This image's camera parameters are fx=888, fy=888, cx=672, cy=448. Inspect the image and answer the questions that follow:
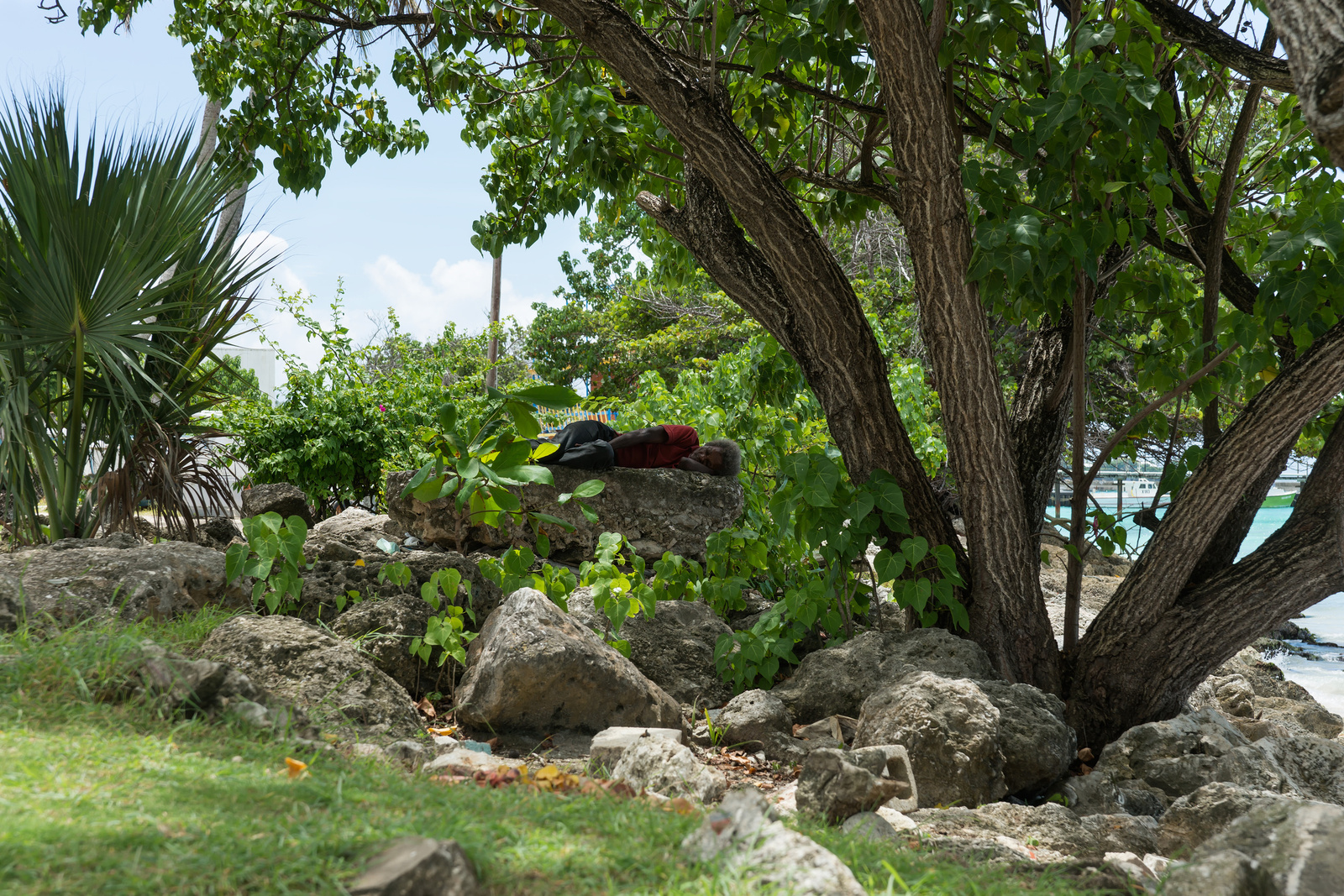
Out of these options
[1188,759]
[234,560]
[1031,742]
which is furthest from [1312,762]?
[234,560]

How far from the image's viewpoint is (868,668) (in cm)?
365

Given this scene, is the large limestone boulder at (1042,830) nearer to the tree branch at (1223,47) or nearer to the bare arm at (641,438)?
the tree branch at (1223,47)

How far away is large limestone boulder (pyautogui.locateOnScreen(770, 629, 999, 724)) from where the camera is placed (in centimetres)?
356

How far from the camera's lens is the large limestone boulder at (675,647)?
12.8ft

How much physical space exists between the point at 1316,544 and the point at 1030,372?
152 cm

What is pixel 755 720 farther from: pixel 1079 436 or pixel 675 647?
pixel 1079 436

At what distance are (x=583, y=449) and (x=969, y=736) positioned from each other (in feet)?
9.60

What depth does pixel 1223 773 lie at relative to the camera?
3037 millimetres

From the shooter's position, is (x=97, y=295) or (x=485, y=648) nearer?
(x=485, y=648)

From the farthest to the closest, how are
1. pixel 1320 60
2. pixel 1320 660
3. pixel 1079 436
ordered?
pixel 1320 660
pixel 1079 436
pixel 1320 60

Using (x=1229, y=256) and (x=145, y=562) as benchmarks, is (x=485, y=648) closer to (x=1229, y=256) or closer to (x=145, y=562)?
(x=145, y=562)

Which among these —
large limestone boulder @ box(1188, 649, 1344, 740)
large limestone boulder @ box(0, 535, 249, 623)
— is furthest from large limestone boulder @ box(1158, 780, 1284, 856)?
large limestone boulder @ box(0, 535, 249, 623)

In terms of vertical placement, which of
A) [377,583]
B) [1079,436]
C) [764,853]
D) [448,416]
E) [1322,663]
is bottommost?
[1322,663]

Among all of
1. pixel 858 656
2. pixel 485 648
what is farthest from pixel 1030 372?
pixel 485 648
